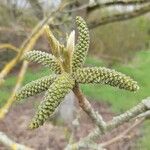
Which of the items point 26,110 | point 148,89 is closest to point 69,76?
point 26,110

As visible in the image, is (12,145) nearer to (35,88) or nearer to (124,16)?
(35,88)

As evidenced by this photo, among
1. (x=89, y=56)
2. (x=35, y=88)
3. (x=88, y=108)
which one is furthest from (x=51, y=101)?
(x=89, y=56)

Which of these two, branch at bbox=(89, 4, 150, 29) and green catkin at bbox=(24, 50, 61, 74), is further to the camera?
branch at bbox=(89, 4, 150, 29)

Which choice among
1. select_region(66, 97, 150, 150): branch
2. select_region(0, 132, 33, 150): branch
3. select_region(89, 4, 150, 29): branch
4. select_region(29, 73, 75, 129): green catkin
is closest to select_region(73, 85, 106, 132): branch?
select_region(66, 97, 150, 150): branch

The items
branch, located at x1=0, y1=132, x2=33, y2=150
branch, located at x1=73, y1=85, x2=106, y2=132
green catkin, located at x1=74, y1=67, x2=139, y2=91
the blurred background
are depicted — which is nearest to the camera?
branch, located at x1=0, y1=132, x2=33, y2=150

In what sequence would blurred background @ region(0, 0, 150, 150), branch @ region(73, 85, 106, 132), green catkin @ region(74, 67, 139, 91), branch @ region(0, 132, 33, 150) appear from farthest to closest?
blurred background @ region(0, 0, 150, 150), branch @ region(73, 85, 106, 132), green catkin @ region(74, 67, 139, 91), branch @ region(0, 132, 33, 150)

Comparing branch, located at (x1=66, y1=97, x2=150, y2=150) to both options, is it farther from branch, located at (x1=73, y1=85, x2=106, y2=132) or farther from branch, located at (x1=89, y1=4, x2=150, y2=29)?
branch, located at (x1=89, y1=4, x2=150, y2=29)

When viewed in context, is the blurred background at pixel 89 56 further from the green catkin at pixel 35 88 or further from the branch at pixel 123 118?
the branch at pixel 123 118
